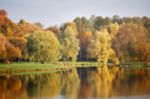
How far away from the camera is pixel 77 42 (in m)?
79.4

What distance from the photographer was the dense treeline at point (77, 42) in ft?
214

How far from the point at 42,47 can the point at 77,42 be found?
53.3 ft

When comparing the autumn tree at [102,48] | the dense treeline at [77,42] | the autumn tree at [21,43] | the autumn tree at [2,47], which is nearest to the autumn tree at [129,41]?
the dense treeline at [77,42]

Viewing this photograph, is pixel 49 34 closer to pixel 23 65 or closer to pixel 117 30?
pixel 23 65

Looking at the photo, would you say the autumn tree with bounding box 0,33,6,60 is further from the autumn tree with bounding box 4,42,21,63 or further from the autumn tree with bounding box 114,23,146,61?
the autumn tree with bounding box 114,23,146,61

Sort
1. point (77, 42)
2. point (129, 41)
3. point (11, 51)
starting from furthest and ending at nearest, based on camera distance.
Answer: point (129, 41)
point (77, 42)
point (11, 51)

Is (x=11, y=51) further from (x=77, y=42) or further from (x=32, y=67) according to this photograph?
(x=77, y=42)

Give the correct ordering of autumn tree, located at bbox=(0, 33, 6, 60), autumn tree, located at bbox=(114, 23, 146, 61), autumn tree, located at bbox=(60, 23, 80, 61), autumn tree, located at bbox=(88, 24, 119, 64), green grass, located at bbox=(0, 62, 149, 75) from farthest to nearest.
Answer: autumn tree, located at bbox=(114, 23, 146, 61) < autumn tree, located at bbox=(88, 24, 119, 64) < autumn tree, located at bbox=(60, 23, 80, 61) < autumn tree, located at bbox=(0, 33, 6, 60) < green grass, located at bbox=(0, 62, 149, 75)

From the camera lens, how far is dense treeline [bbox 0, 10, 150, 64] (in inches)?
2564

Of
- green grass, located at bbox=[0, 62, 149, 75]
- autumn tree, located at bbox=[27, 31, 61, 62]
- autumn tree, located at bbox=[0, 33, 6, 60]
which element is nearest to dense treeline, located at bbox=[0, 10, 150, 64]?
autumn tree, located at bbox=[27, 31, 61, 62]

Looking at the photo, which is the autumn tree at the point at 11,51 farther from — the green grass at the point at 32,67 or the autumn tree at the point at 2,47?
the green grass at the point at 32,67

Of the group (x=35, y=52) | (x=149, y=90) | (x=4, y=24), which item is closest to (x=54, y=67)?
(x=35, y=52)

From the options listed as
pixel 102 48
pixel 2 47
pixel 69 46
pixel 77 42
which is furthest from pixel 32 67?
pixel 102 48

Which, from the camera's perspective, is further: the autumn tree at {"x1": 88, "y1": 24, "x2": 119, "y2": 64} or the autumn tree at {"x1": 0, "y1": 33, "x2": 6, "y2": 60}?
the autumn tree at {"x1": 88, "y1": 24, "x2": 119, "y2": 64}
